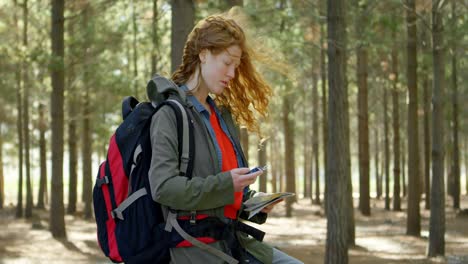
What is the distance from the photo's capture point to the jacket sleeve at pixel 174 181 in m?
2.35

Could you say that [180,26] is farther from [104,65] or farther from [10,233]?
[104,65]

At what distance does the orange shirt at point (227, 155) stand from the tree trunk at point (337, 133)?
7.12m

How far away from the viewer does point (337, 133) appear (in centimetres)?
977

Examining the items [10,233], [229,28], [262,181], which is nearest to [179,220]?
[229,28]

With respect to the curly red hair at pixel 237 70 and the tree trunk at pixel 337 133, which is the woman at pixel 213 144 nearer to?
the curly red hair at pixel 237 70

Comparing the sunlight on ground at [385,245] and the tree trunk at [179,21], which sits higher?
the tree trunk at [179,21]

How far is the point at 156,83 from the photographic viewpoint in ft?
8.51

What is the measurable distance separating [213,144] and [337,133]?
735cm

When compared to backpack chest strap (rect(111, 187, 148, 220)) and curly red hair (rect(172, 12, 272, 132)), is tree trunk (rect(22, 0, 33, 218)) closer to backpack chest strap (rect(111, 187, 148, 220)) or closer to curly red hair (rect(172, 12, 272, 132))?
curly red hair (rect(172, 12, 272, 132))

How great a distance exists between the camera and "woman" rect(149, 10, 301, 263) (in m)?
2.38

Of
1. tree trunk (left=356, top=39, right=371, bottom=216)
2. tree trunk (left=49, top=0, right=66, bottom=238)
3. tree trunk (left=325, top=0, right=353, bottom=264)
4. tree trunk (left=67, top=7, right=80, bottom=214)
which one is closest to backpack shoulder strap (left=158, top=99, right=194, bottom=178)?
tree trunk (left=325, top=0, right=353, bottom=264)

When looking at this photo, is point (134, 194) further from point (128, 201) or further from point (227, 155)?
point (227, 155)

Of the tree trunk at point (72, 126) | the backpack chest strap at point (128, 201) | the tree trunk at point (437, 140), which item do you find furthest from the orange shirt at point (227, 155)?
the tree trunk at point (72, 126)

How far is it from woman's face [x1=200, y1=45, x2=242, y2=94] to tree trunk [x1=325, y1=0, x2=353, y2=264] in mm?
7176
